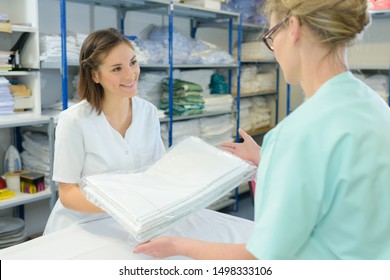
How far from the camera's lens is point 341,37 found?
82cm

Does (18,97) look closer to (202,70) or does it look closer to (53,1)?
(53,1)

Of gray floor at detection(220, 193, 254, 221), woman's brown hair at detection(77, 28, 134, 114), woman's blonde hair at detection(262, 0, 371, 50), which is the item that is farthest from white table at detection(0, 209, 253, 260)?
gray floor at detection(220, 193, 254, 221)

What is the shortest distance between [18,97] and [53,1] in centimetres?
→ 78

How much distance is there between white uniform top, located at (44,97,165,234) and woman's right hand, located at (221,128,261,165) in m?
0.36

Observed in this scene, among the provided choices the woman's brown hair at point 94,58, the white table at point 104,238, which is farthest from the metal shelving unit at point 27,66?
the white table at point 104,238

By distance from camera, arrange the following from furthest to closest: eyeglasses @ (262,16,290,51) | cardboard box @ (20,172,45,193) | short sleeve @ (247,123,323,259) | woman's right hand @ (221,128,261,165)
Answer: cardboard box @ (20,172,45,193) < woman's right hand @ (221,128,261,165) < eyeglasses @ (262,16,290,51) < short sleeve @ (247,123,323,259)

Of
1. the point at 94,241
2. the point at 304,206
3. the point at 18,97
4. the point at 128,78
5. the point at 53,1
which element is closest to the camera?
the point at 304,206

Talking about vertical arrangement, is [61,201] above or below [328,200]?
below

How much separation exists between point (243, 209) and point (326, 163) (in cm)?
354

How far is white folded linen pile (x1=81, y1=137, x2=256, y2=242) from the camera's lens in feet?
3.72

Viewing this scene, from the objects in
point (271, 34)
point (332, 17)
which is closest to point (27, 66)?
point (271, 34)

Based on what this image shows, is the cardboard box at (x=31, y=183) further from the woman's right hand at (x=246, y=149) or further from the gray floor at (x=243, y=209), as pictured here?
the gray floor at (x=243, y=209)

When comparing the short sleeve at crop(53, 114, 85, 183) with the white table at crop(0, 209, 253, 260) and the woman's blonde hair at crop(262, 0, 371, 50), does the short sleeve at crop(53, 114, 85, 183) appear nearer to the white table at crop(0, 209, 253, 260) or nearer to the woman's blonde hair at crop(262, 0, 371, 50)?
the white table at crop(0, 209, 253, 260)
